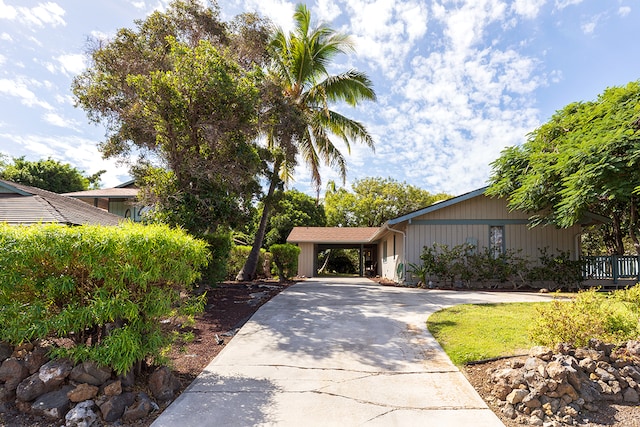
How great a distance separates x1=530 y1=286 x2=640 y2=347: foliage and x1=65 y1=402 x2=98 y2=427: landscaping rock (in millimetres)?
5205

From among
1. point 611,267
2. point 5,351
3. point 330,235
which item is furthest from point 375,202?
point 5,351

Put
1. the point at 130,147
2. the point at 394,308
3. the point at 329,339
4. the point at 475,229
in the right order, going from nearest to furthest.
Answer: the point at 329,339 < the point at 394,308 < the point at 130,147 < the point at 475,229

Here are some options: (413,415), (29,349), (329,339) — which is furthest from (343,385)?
(29,349)

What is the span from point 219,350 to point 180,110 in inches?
245

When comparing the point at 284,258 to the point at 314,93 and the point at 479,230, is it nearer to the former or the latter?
the point at 314,93

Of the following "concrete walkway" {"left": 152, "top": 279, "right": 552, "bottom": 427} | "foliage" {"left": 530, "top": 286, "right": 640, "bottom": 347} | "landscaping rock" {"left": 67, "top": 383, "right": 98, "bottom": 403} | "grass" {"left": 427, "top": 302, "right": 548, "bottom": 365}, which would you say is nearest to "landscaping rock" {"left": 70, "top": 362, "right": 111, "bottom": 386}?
"landscaping rock" {"left": 67, "top": 383, "right": 98, "bottom": 403}

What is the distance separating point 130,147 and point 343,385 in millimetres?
10257

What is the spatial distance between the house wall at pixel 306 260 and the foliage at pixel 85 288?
1890 cm

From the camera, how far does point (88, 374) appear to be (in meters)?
3.64

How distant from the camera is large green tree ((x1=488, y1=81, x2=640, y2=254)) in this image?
10.4 meters

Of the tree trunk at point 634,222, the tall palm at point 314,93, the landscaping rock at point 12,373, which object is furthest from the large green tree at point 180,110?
the tree trunk at point 634,222

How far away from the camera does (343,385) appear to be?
14.1 ft

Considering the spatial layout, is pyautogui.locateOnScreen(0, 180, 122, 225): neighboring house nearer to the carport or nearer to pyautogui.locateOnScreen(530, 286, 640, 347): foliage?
pyautogui.locateOnScreen(530, 286, 640, 347): foliage

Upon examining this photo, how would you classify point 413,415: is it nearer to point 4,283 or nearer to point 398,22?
point 4,283
